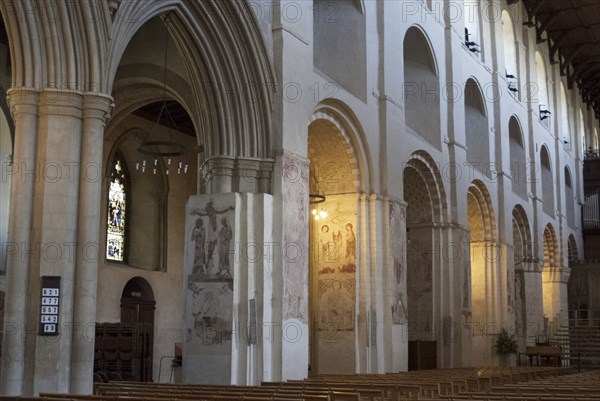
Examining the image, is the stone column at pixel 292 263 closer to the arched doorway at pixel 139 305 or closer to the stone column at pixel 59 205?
the stone column at pixel 59 205

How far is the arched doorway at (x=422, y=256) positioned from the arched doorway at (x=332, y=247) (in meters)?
3.70

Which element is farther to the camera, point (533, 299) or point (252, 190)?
point (533, 299)

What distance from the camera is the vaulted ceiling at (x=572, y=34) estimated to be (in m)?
34.4

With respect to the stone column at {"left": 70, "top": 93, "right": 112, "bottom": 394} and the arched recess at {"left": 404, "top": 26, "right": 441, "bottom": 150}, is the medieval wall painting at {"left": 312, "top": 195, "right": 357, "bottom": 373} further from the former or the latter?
the stone column at {"left": 70, "top": 93, "right": 112, "bottom": 394}

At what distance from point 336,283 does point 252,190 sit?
4.26m

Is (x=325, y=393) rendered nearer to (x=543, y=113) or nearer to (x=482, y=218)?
(x=482, y=218)

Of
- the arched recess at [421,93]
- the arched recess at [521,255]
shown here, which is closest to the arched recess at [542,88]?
the arched recess at [521,255]

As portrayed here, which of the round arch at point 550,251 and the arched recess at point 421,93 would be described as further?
the round arch at point 550,251

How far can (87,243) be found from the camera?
38.5 feet

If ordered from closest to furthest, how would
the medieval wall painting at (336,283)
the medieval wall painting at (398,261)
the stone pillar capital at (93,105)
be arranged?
the stone pillar capital at (93,105) < the medieval wall painting at (336,283) < the medieval wall painting at (398,261)

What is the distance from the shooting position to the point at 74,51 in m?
11.8

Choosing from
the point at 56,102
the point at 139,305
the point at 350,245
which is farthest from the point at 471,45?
the point at 56,102

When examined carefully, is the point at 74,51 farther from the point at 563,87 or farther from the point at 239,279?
the point at 563,87

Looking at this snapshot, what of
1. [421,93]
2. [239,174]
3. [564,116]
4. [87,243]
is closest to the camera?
[87,243]
